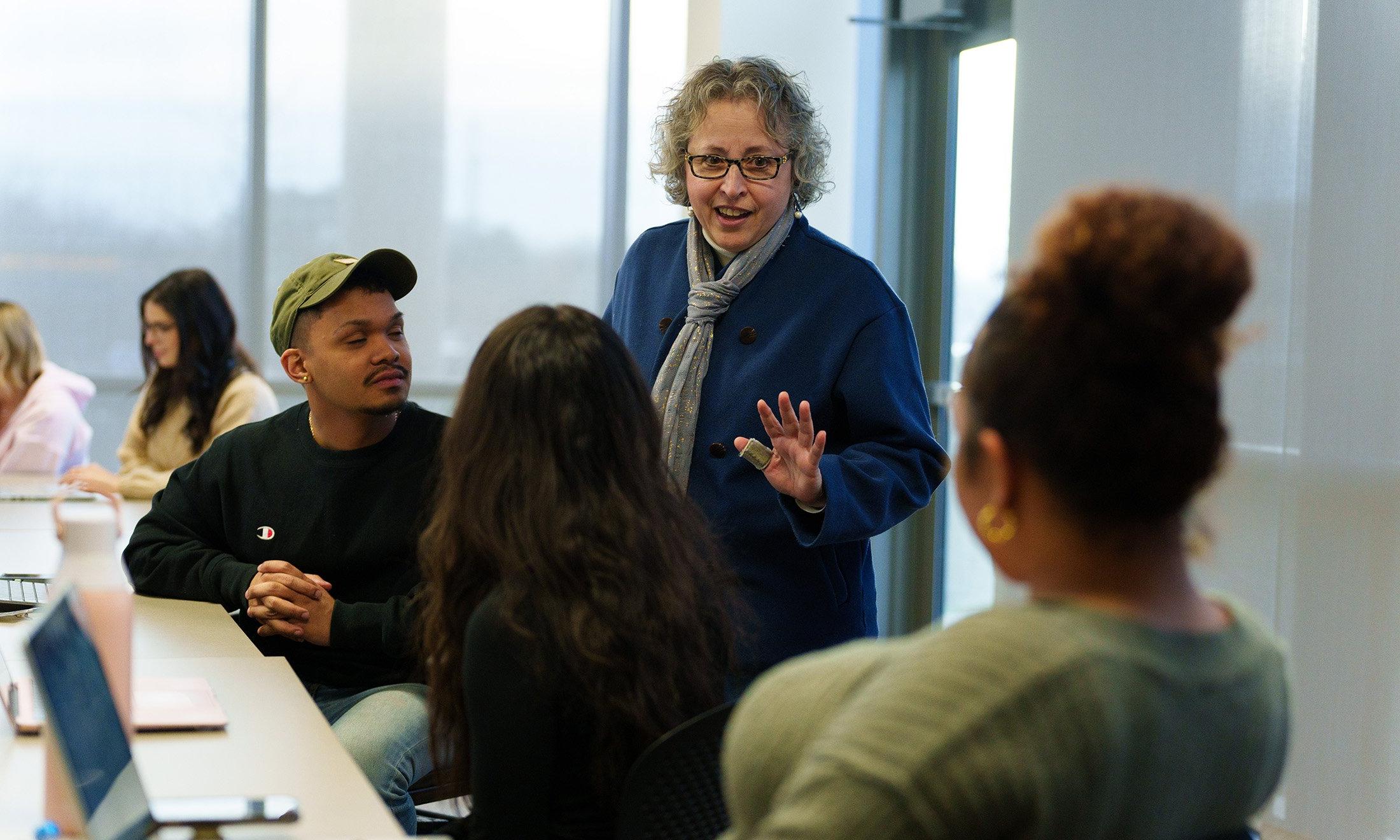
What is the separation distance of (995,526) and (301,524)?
1.63 meters

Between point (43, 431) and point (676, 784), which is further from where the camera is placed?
point (43, 431)

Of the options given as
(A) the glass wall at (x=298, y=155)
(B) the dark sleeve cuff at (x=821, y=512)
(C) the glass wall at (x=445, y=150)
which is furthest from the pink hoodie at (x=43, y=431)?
(B) the dark sleeve cuff at (x=821, y=512)

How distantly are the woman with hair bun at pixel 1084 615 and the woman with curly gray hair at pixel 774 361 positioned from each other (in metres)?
1.12

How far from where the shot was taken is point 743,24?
4473mm

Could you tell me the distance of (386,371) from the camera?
7.27ft

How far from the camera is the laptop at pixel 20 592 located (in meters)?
2.19

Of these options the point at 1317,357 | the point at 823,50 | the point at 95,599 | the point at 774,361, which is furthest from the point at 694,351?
the point at 823,50

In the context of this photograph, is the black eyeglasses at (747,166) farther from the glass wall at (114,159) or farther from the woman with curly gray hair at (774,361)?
the glass wall at (114,159)

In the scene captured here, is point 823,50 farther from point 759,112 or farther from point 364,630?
point 364,630

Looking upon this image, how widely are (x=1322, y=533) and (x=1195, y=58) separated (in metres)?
1.18

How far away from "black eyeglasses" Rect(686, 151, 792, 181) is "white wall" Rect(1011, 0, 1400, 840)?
1403 millimetres

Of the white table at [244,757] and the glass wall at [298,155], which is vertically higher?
the glass wall at [298,155]

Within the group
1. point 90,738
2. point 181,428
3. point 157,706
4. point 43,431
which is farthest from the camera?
point 43,431

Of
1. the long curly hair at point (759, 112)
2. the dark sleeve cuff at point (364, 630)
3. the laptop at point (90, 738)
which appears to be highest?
the long curly hair at point (759, 112)
